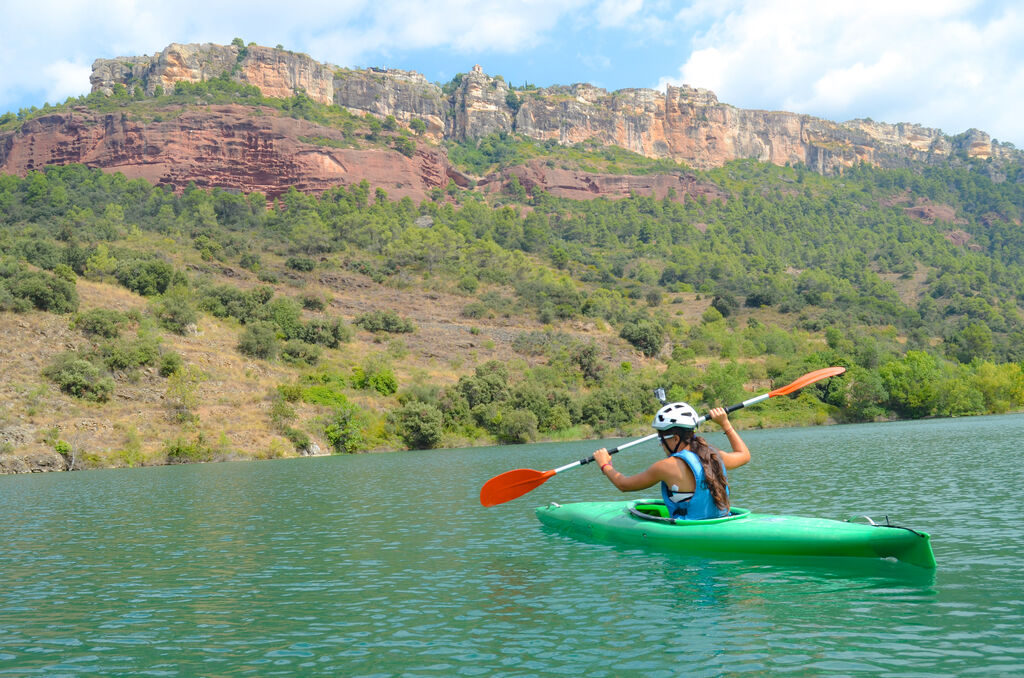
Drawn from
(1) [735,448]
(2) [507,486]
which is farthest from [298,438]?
(1) [735,448]

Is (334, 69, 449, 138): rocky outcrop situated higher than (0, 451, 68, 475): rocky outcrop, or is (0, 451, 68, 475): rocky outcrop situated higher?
(334, 69, 449, 138): rocky outcrop

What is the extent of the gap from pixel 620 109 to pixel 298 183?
100 metres

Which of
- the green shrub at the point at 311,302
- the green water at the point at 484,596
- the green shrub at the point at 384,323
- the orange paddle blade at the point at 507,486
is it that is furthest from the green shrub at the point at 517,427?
the orange paddle blade at the point at 507,486

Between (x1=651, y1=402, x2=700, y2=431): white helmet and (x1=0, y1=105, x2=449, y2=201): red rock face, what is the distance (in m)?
122

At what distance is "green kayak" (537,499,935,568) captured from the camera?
10.4 meters

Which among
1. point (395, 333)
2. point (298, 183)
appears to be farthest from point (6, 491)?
point (298, 183)

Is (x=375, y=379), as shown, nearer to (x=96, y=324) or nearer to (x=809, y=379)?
(x=96, y=324)

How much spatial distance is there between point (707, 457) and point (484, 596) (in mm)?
3737

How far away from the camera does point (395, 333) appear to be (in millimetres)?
71625

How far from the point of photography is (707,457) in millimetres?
11172

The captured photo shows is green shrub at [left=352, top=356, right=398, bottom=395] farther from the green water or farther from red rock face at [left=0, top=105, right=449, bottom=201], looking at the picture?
red rock face at [left=0, top=105, right=449, bottom=201]

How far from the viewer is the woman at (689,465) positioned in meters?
10.8

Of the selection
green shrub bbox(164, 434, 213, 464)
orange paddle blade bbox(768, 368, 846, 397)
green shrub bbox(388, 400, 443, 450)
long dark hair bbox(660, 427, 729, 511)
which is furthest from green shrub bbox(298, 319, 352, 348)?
long dark hair bbox(660, 427, 729, 511)

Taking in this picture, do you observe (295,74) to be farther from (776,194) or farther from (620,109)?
(776,194)
